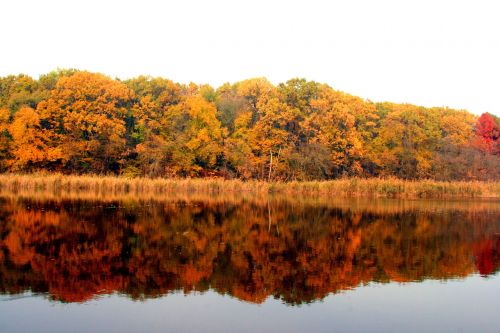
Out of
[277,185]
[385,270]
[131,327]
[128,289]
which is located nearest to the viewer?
[131,327]

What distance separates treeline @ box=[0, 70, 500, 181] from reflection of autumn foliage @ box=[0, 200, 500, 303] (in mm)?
25462

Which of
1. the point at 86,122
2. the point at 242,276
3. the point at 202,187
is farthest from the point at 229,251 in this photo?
the point at 86,122

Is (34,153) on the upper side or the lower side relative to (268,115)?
lower

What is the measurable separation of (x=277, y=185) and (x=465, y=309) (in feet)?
110

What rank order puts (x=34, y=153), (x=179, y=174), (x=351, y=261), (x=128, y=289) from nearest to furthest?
(x=128, y=289) < (x=351, y=261) < (x=34, y=153) < (x=179, y=174)

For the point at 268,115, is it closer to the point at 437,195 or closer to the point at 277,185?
the point at 277,185

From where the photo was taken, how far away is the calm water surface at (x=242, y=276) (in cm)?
826

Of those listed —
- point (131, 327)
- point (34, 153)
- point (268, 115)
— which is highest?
point (268, 115)

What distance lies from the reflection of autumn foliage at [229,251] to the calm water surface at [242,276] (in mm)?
46

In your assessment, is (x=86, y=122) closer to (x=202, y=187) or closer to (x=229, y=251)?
(x=202, y=187)

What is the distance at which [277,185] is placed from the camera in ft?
140

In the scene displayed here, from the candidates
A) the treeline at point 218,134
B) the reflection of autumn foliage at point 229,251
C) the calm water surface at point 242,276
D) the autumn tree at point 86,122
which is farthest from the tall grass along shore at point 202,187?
the calm water surface at point 242,276

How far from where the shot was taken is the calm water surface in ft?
27.1

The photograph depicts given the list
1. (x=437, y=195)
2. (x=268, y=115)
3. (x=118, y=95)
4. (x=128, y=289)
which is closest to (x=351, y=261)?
(x=128, y=289)
